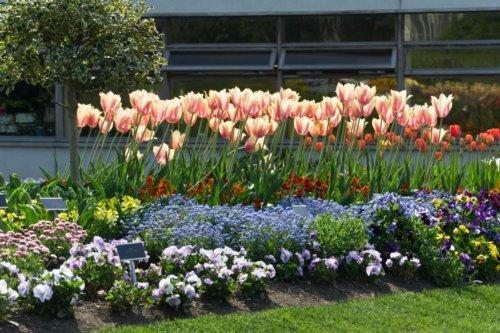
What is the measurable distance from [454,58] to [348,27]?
1.75 m

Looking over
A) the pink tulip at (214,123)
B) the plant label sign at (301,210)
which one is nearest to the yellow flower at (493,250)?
the plant label sign at (301,210)

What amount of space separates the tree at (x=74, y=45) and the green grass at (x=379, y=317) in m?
3.82

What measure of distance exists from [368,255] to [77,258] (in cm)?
255

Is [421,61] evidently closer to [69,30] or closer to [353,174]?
[353,174]

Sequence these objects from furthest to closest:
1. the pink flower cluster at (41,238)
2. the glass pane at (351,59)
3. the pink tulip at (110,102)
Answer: the glass pane at (351,59)
the pink tulip at (110,102)
the pink flower cluster at (41,238)

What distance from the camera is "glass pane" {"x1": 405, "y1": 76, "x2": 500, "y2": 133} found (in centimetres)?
1873

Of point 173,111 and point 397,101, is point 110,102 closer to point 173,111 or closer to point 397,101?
point 173,111

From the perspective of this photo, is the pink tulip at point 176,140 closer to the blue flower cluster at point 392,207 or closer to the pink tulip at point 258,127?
the pink tulip at point 258,127

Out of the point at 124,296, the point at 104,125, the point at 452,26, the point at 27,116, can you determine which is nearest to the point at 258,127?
the point at 104,125

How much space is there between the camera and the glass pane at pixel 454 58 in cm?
1870

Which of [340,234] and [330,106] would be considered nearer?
[340,234]

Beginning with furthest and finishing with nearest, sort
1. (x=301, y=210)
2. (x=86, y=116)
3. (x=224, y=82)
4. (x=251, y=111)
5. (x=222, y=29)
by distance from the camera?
(x=222, y=29), (x=224, y=82), (x=86, y=116), (x=251, y=111), (x=301, y=210)

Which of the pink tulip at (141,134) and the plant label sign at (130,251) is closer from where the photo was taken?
the plant label sign at (130,251)

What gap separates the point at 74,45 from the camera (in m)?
11.9
